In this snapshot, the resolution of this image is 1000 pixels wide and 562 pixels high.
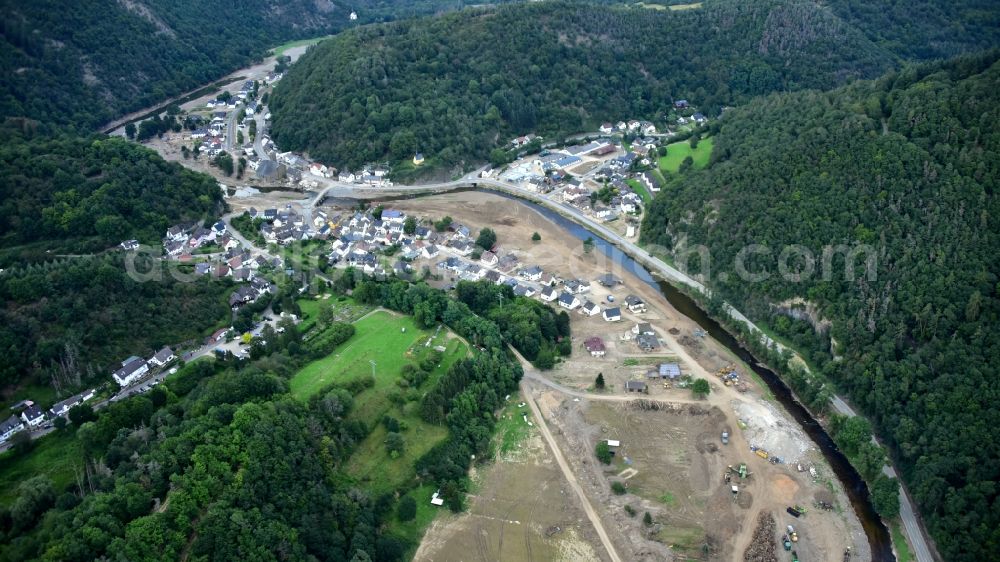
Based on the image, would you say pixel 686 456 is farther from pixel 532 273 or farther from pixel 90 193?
pixel 90 193

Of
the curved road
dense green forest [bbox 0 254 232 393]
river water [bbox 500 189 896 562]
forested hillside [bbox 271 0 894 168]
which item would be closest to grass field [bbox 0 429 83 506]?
dense green forest [bbox 0 254 232 393]

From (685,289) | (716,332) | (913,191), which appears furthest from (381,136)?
(913,191)

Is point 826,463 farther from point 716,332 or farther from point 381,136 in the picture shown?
point 381,136

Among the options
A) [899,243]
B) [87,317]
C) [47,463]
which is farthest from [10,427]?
[899,243]

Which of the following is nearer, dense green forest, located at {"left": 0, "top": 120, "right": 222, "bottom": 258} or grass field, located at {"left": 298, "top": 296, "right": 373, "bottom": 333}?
grass field, located at {"left": 298, "top": 296, "right": 373, "bottom": 333}

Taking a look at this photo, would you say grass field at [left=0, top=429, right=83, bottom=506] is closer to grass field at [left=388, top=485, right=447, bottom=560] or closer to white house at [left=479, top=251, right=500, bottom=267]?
grass field at [left=388, top=485, right=447, bottom=560]

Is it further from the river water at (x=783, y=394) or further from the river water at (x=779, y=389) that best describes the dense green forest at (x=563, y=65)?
the river water at (x=783, y=394)
